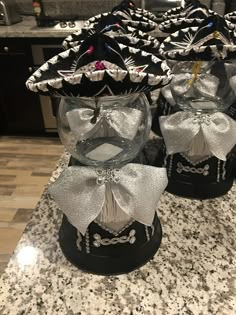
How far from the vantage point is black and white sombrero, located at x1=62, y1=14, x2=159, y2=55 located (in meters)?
0.56

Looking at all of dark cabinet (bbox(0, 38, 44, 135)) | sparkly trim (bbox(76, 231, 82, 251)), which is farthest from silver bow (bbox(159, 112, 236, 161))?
dark cabinet (bbox(0, 38, 44, 135))

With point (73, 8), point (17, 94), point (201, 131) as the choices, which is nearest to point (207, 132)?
point (201, 131)

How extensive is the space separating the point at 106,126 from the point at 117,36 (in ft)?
0.50

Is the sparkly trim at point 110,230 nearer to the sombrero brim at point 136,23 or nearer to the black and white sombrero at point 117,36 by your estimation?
the black and white sombrero at point 117,36

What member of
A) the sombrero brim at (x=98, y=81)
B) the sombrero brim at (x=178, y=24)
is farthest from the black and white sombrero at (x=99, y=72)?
the sombrero brim at (x=178, y=24)

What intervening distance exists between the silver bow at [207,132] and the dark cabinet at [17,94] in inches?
63.7

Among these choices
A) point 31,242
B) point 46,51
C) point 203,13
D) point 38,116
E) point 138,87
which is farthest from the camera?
point 38,116

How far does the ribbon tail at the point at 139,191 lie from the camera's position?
48 cm

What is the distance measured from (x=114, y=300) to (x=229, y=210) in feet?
0.91

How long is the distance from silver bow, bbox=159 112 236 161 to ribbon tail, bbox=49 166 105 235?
194mm

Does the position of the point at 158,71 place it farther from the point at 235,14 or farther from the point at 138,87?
the point at 235,14

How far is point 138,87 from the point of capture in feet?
1.33

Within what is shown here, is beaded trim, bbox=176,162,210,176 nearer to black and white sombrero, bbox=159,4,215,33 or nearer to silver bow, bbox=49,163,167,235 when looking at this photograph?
silver bow, bbox=49,163,167,235

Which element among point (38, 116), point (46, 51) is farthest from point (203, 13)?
point (38, 116)
